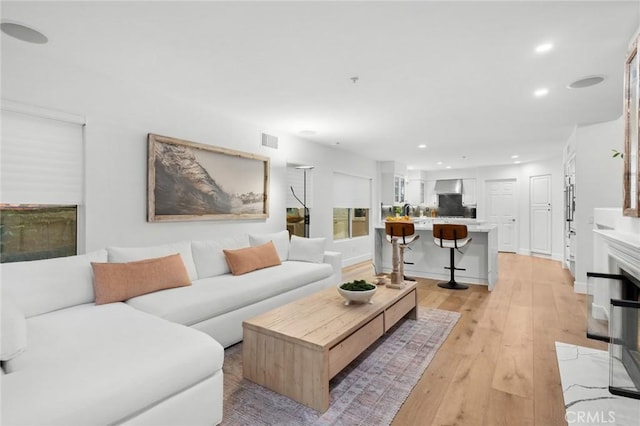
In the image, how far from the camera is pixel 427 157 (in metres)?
7.62

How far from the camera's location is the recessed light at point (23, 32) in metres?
2.16

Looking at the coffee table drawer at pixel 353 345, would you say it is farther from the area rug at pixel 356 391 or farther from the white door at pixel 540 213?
the white door at pixel 540 213

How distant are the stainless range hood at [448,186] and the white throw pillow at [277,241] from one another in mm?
6977

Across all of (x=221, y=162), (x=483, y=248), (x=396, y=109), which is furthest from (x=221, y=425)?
(x=483, y=248)

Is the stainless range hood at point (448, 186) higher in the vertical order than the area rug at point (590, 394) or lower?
higher

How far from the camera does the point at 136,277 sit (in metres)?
2.61

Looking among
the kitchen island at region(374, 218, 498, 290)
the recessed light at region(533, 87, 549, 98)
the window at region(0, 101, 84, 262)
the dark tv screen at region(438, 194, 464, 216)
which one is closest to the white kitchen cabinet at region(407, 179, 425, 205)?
the dark tv screen at region(438, 194, 464, 216)

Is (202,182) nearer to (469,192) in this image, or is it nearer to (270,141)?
(270,141)

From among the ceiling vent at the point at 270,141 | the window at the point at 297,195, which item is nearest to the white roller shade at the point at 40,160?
the ceiling vent at the point at 270,141

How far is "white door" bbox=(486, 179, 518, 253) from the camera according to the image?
856 cm

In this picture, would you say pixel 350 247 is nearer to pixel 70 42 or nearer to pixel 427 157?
pixel 427 157

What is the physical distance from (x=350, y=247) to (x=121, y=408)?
5772 millimetres

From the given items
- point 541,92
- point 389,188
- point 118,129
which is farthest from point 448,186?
point 118,129

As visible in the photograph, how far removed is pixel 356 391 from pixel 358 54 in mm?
2478
